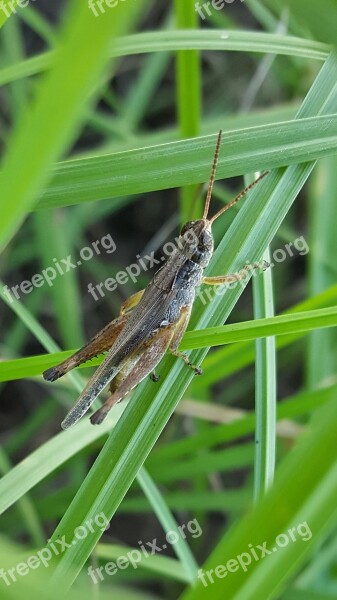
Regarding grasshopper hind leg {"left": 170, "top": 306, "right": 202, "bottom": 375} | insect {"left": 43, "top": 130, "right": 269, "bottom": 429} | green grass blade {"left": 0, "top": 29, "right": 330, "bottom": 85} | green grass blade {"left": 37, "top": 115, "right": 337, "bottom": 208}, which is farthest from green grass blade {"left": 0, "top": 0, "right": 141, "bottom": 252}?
green grass blade {"left": 0, "top": 29, "right": 330, "bottom": 85}

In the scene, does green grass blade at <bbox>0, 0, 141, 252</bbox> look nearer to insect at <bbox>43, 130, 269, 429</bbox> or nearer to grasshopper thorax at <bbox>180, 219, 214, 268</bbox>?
insect at <bbox>43, 130, 269, 429</bbox>

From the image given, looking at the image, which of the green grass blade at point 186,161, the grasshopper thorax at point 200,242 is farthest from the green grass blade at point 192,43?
the grasshopper thorax at point 200,242

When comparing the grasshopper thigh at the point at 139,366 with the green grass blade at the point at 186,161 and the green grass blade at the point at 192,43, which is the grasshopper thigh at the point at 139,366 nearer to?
the green grass blade at the point at 186,161

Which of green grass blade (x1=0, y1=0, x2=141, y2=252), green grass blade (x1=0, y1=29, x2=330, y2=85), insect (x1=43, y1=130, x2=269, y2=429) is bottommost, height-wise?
green grass blade (x1=0, y1=0, x2=141, y2=252)

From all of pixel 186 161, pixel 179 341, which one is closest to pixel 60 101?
pixel 186 161

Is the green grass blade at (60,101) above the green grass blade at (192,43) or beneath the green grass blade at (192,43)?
A: beneath

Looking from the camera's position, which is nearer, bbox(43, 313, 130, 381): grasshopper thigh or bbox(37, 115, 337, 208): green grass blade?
bbox(37, 115, 337, 208): green grass blade

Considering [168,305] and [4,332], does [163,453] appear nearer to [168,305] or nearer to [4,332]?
[168,305]

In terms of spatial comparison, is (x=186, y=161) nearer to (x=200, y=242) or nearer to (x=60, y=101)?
(x=200, y=242)
